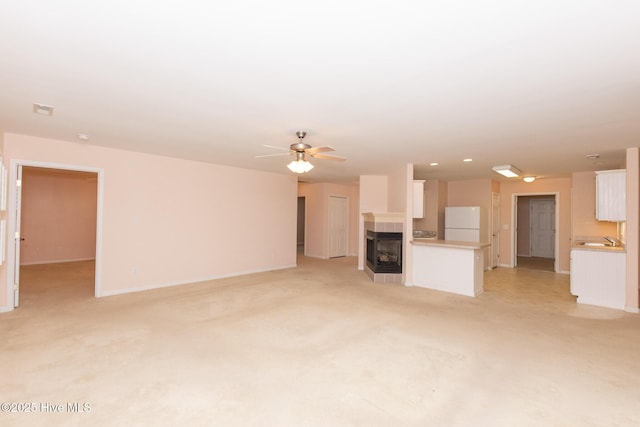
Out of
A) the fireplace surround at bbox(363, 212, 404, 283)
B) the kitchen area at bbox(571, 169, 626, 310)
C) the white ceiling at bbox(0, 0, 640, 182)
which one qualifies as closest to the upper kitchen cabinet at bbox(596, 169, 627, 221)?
the kitchen area at bbox(571, 169, 626, 310)

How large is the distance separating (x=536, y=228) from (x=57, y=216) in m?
14.7

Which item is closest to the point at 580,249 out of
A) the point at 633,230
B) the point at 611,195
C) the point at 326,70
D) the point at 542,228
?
the point at 633,230

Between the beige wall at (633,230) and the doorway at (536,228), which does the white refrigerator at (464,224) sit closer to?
the beige wall at (633,230)

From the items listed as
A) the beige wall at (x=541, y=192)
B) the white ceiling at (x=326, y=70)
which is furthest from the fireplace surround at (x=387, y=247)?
the beige wall at (x=541, y=192)

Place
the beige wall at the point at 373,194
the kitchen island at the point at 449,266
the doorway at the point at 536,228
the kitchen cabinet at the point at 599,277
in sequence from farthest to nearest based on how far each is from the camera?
the doorway at the point at 536,228 → the beige wall at the point at 373,194 → the kitchen island at the point at 449,266 → the kitchen cabinet at the point at 599,277

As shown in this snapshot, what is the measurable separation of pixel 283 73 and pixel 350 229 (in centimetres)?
795

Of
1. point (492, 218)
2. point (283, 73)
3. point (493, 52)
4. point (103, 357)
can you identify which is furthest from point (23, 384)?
point (492, 218)

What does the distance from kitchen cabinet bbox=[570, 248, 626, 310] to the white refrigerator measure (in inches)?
98.1

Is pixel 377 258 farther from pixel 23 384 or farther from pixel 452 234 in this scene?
pixel 23 384

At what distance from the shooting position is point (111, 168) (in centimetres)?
500

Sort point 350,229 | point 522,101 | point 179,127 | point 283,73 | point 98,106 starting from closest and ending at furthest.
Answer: point 283,73 < point 522,101 < point 98,106 < point 179,127 < point 350,229

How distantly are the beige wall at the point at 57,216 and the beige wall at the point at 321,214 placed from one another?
18.9 feet

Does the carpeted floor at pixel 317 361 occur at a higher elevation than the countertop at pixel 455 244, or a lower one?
lower

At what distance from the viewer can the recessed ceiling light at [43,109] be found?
3.03m
